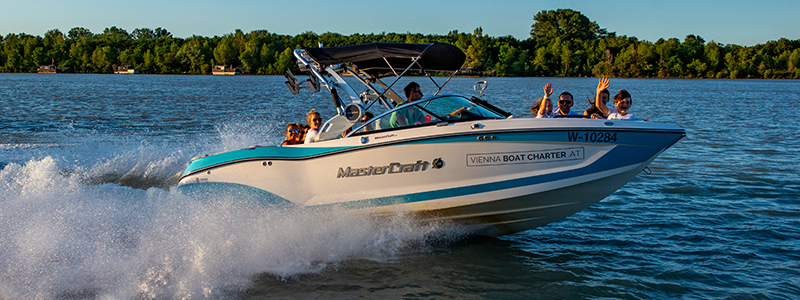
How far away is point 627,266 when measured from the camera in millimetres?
6270

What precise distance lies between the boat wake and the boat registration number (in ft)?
5.83

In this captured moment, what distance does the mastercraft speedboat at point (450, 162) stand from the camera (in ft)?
18.7

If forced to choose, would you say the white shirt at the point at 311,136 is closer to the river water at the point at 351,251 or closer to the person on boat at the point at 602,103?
the river water at the point at 351,251

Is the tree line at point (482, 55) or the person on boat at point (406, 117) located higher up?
the tree line at point (482, 55)

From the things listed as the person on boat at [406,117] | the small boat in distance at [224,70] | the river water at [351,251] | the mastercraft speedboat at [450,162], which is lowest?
the river water at [351,251]

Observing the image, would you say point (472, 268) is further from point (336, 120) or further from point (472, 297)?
point (336, 120)

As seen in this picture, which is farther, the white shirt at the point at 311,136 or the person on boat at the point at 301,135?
the person on boat at the point at 301,135

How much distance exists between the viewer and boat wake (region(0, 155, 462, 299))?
5.48 m

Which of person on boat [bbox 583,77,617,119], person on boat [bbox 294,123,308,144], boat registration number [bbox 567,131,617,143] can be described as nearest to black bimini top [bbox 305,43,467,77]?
person on boat [bbox 294,123,308,144]

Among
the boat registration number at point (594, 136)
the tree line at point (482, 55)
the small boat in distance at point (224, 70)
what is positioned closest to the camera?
the boat registration number at point (594, 136)

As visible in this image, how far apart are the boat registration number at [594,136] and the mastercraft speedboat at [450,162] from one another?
1 cm

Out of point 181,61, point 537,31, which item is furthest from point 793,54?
point 181,61

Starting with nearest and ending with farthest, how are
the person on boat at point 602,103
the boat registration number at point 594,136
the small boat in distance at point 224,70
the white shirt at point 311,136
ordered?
the boat registration number at point 594,136, the person on boat at point 602,103, the white shirt at point 311,136, the small boat in distance at point 224,70

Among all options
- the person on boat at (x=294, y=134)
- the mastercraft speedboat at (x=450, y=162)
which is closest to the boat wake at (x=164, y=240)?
the mastercraft speedboat at (x=450, y=162)
